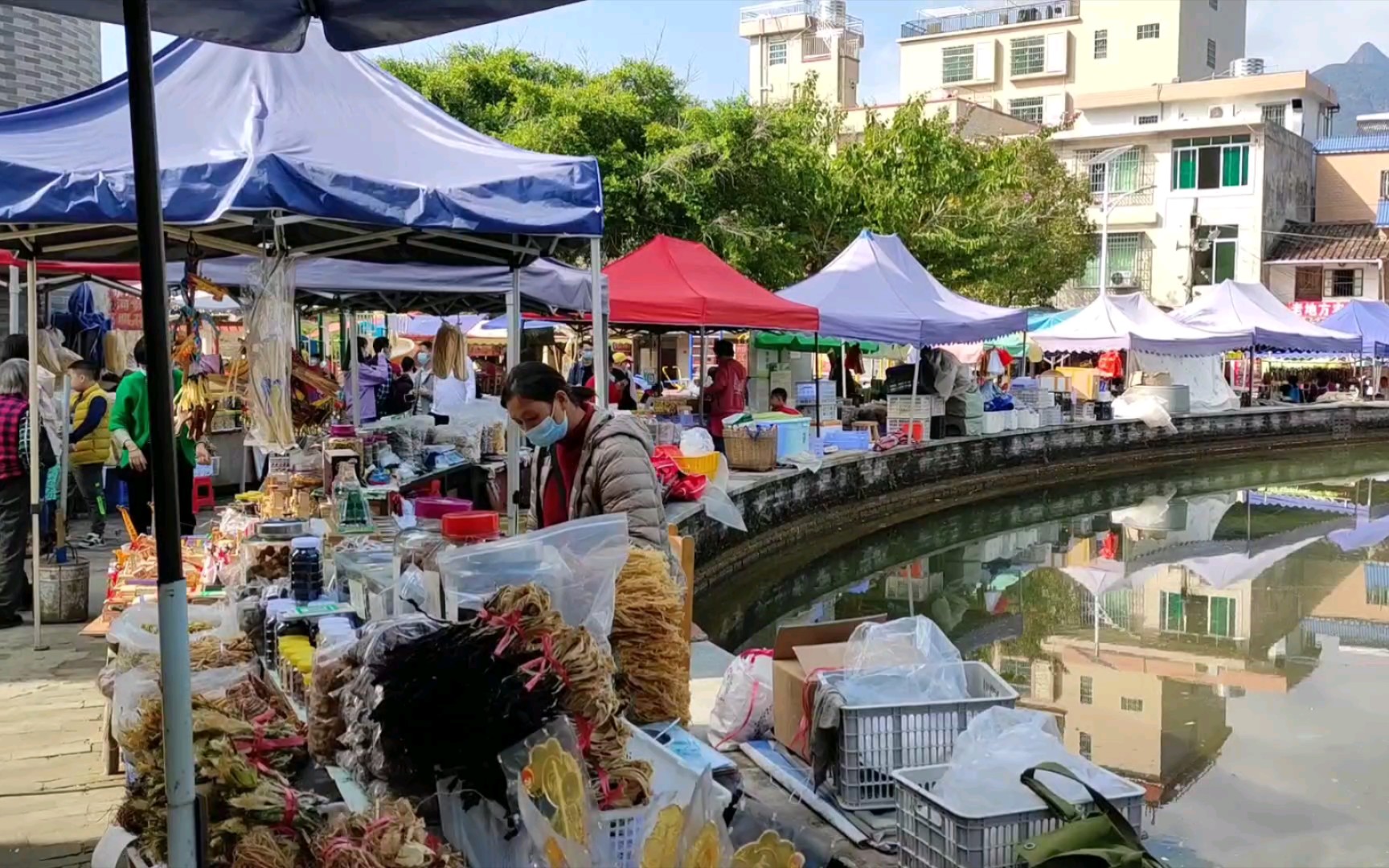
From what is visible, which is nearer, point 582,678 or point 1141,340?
point 582,678

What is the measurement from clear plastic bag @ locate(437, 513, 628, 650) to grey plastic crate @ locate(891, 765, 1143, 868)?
3.46ft

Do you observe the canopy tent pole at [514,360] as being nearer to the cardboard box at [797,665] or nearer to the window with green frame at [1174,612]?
the cardboard box at [797,665]

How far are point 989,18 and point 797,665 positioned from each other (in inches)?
2227

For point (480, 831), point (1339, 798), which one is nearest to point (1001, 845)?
point (480, 831)

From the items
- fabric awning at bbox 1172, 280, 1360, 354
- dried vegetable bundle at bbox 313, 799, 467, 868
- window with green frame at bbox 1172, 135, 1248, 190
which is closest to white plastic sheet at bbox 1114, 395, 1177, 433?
fabric awning at bbox 1172, 280, 1360, 354

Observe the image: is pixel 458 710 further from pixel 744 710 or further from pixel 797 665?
pixel 744 710

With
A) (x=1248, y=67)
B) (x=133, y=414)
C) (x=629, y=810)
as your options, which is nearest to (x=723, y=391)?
(x=133, y=414)

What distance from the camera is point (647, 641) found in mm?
3369

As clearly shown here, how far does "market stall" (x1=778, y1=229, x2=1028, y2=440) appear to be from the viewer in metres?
14.5

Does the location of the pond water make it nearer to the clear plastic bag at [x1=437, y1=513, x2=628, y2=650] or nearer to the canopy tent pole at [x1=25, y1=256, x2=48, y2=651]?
the clear plastic bag at [x1=437, y1=513, x2=628, y2=650]

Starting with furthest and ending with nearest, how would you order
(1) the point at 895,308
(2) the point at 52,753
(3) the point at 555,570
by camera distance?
(1) the point at 895,308 < (2) the point at 52,753 < (3) the point at 555,570

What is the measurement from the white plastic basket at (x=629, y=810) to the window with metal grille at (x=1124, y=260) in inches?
1489

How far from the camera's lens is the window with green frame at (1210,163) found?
1448 inches

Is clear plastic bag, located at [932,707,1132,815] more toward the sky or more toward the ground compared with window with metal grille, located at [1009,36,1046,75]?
more toward the ground
